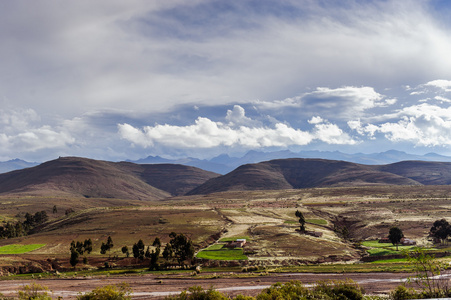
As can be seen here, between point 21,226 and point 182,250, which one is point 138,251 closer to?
point 182,250

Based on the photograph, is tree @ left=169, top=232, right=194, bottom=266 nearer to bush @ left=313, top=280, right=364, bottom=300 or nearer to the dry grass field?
the dry grass field

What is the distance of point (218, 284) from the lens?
33469 millimetres

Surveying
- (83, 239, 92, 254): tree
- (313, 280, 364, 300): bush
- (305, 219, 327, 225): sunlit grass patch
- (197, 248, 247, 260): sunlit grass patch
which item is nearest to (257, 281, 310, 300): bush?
(313, 280, 364, 300): bush

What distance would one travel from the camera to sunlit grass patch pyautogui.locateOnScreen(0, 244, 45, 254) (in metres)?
66.9

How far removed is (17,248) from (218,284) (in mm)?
62654

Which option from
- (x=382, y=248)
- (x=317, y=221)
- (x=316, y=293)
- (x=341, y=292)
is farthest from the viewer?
(x=317, y=221)

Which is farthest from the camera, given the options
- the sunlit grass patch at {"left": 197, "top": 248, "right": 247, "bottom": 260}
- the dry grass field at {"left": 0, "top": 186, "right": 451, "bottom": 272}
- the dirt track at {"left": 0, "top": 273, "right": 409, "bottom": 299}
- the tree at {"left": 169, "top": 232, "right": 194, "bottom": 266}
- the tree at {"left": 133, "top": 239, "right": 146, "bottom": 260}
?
the dry grass field at {"left": 0, "top": 186, "right": 451, "bottom": 272}

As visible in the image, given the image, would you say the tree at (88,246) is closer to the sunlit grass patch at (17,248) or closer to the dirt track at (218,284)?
the sunlit grass patch at (17,248)

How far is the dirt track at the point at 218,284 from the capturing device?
29438 millimetres

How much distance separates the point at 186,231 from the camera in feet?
271

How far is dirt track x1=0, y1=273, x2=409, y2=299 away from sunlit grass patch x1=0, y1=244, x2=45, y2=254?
3377cm

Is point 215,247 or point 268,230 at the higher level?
point 215,247

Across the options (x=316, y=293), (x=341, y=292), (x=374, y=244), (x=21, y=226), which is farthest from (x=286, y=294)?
(x=21, y=226)

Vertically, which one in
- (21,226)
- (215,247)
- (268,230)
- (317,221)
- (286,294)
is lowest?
(317,221)
